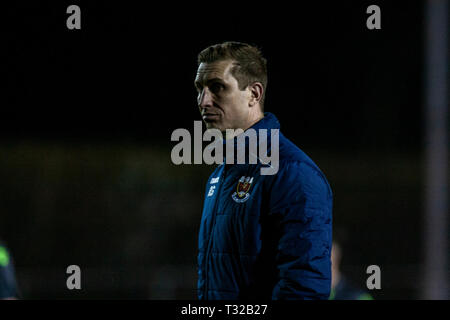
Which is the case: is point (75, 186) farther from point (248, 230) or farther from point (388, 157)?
point (248, 230)

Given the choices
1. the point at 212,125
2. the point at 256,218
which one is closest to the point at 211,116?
the point at 212,125

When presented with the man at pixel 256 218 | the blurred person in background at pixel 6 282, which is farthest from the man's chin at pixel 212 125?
the blurred person in background at pixel 6 282

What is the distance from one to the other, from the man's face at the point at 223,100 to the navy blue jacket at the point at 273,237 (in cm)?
22

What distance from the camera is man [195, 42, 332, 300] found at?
1971 mm

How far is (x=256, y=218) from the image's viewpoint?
205cm

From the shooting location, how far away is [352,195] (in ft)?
33.5

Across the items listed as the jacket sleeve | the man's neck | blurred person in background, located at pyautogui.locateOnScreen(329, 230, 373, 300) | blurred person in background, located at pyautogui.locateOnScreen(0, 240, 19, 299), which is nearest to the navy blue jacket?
the jacket sleeve

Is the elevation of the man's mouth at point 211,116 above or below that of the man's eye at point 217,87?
below

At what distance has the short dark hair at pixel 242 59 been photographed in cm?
234

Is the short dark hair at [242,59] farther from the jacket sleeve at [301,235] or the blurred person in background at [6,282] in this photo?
the blurred person in background at [6,282]

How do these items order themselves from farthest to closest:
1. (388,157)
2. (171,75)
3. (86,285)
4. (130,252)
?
(171,75) < (388,157) < (130,252) < (86,285)
